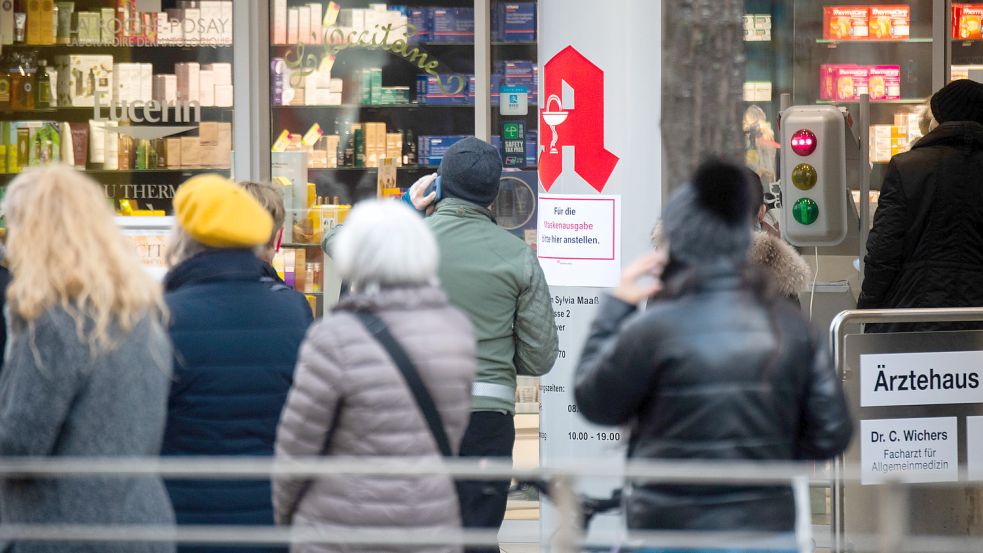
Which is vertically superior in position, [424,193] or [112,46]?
[112,46]

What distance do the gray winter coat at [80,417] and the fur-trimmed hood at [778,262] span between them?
2308mm

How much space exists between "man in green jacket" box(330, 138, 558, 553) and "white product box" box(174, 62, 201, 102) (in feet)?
15.5

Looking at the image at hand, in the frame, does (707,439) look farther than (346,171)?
No

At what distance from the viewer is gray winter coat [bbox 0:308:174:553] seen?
116 inches

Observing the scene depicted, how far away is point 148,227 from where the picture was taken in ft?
22.5

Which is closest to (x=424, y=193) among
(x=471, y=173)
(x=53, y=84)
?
(x=471, y=173)

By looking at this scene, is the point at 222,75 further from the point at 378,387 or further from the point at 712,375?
the point at 712,375

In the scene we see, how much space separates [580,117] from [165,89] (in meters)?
4.32

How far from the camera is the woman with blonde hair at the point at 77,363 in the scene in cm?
295

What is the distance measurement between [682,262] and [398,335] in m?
0.64

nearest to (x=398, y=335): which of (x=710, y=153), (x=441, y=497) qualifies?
(x=441, y=497)

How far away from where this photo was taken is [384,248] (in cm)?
312

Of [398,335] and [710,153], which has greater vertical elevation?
[710,153]

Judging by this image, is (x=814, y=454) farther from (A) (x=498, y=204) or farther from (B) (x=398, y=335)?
(A) (x=498, y=204)
